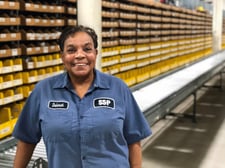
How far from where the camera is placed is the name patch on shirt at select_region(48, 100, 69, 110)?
1.49 m

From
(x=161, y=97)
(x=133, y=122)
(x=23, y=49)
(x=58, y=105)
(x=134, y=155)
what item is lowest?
(x=161, y=97)

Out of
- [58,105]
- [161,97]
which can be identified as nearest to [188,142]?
[161,97]

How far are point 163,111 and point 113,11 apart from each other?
4206 mm

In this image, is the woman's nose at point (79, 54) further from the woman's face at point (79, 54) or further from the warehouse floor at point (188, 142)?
the warehouse floor at point (188, 142)

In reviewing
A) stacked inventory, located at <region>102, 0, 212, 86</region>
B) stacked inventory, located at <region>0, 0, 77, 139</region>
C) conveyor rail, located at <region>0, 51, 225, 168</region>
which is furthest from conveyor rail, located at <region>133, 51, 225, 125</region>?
stacked inventory, located at <region>102, 0, 212, 86</region>

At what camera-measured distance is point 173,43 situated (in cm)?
1193

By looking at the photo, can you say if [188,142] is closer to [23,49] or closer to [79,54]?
[23,49]

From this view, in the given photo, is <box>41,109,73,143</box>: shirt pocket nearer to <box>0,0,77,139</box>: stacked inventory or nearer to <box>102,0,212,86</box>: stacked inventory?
<box>0,0,77,139</box>: stacked inventory

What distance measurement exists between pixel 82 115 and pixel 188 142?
4.36 meters

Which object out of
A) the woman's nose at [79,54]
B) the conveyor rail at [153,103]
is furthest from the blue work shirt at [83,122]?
the conveyor rail at [153,103]

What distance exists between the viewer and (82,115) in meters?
1.48

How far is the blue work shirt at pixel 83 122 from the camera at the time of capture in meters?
1.47

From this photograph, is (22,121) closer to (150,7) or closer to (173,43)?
(150,7)

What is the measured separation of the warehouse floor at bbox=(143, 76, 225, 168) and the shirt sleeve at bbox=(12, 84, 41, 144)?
315cm
